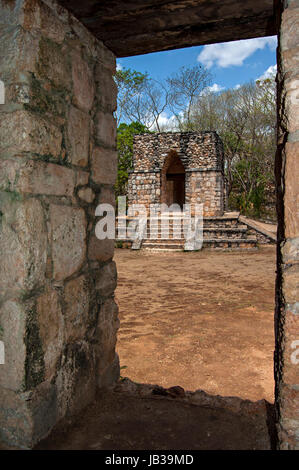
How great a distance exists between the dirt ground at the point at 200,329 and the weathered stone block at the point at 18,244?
175 cm

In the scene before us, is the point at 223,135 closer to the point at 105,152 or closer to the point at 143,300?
the point at 143,300

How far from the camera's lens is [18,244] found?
156cm

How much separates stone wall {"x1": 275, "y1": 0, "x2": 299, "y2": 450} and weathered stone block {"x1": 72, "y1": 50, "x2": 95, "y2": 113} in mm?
1086

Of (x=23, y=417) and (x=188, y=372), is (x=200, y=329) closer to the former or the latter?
(x=188, y=372)

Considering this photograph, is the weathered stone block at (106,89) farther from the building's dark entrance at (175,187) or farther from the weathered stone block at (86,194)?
the building's dark entrance at (175,187)

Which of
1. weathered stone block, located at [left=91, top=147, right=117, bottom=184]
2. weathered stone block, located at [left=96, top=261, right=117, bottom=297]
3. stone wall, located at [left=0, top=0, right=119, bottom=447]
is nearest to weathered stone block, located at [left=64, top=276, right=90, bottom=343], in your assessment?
stone wall, located at [left=0, top=0, right=119, bottom=447]

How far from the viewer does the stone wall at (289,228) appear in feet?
4.57

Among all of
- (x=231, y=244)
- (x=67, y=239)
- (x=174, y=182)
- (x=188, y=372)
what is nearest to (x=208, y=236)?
(x=231, y=244)

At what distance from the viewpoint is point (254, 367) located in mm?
3143

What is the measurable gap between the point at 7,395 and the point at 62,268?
65 centimetres

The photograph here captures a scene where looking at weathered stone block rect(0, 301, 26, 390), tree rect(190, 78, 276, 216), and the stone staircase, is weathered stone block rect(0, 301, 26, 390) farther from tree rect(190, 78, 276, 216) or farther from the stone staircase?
tree rect(190, 78, 276, 216)

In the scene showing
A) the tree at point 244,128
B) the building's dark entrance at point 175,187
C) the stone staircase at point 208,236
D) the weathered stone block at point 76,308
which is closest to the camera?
the weathered stone block at point 76,308

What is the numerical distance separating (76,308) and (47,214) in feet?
1.99

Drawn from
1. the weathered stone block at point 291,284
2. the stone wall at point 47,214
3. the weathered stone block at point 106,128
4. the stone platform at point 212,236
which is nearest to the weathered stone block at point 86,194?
the stone wall at point 47,214
